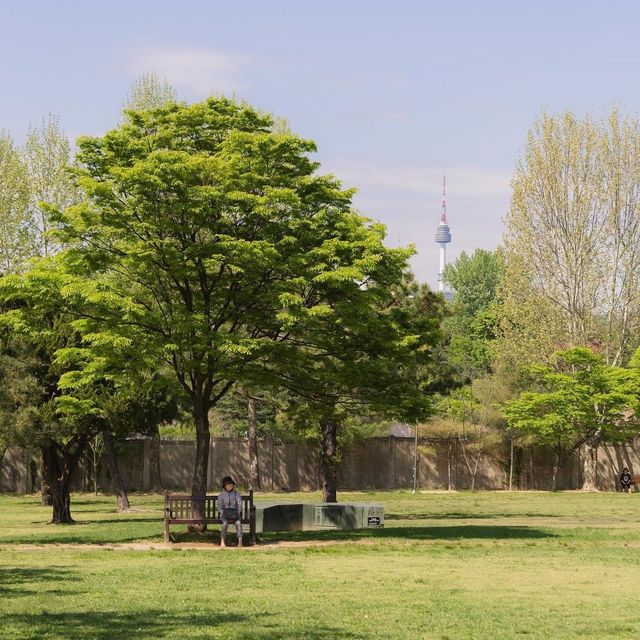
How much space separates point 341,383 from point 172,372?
8.43 meters

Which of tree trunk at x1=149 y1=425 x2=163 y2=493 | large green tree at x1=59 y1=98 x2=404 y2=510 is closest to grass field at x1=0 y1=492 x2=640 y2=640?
large green tree at x1=59 y1=98 x2=404 y2=510

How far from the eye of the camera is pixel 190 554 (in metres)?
23.5

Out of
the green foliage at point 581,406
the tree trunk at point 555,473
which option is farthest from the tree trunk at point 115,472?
the tree trunk at point 555,473

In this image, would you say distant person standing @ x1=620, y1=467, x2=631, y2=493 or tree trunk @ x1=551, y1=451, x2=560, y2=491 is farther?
tree trunk @ x1=551, y1=451, x2=560, y2=491

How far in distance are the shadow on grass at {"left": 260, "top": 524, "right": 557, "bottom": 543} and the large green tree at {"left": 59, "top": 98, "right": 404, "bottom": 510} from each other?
2602 millimetres

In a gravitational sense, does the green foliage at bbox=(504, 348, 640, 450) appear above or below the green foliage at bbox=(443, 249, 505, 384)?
below

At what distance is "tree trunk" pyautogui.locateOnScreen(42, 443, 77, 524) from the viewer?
3475cm

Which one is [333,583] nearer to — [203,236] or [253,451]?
[203,236]

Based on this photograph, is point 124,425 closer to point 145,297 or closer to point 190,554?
point 145,297

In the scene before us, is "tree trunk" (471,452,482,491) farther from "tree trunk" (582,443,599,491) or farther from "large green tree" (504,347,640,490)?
"tree trunk" (582,443,599,491)

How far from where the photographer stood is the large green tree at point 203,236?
26.3m

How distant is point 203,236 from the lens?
27953mm

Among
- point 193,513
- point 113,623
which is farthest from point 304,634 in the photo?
point 193,513

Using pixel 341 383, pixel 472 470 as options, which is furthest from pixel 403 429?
pixel 341 383
